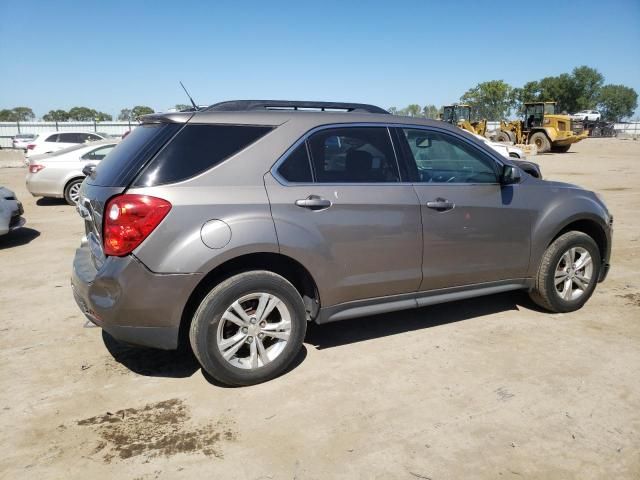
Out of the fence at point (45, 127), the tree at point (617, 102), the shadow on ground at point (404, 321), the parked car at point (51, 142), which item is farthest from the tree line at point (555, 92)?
the shadow on ground at point (404, 321)

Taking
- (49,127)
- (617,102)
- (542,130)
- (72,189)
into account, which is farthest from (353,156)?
(617,102)

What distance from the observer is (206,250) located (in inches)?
122

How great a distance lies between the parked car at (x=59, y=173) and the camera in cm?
1134

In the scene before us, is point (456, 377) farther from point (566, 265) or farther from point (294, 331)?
point (566, 265)

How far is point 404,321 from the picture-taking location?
15.0 ft

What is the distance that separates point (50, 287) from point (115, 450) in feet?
11.5

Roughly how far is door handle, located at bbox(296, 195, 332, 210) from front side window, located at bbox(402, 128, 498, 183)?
3.54 ft

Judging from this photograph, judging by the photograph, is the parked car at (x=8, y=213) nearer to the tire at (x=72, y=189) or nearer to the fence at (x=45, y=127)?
the tire at (x=72, y=189)

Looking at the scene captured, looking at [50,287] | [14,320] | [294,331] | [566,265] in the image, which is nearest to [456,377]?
[294,331]

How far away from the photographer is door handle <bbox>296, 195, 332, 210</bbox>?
3.41 metres

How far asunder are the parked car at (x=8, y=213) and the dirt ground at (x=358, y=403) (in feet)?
10.8

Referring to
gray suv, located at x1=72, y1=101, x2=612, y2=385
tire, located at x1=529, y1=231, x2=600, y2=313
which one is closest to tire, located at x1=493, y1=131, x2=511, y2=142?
tire, located at x1=529, y1=231, x2=600, y2=313

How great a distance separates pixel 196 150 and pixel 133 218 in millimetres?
605

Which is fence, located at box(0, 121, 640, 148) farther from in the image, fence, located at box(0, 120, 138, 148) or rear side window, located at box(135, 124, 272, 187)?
rear side window, located at box(135, 124, 272, 187)
